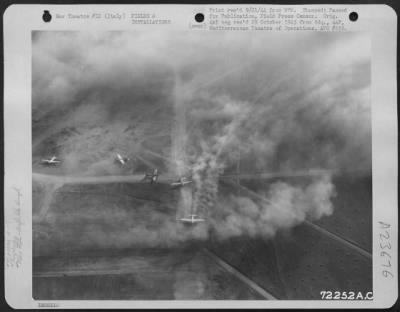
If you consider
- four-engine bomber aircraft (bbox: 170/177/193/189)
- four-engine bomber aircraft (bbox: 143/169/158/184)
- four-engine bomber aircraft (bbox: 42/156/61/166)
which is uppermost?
four-engine bomber aircraft (bbox: 42/156/61/166)

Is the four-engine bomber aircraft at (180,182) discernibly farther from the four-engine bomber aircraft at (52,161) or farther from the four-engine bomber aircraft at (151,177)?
the four-engine bomber aircraft at (52,161)

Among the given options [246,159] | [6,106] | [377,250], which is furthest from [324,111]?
[6,106]

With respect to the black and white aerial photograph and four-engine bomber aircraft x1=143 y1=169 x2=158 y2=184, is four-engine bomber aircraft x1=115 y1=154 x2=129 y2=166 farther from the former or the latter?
four-engine bomber aircraft x1=143 y1=169 x2=158 y2=184

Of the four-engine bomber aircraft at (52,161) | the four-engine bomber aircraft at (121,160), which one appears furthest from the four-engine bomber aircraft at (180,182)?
the four-engine bomber aircraft at (52,161)

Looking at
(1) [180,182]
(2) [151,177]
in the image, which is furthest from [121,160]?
(1) [180,182]

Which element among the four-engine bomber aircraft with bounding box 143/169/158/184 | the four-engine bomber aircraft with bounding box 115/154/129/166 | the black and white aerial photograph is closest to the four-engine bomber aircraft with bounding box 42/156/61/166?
the black and white aerial photograph

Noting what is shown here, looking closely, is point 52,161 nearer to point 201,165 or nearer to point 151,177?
point 151,177

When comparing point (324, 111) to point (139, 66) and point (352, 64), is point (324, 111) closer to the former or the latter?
point (352, 64)

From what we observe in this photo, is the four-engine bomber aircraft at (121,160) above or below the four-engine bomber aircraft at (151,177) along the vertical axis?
above

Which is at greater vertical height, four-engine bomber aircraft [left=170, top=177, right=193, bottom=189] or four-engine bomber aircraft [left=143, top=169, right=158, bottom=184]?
four-engine bomber aircraft [left=143, top=169, right=158, bottom=184]
